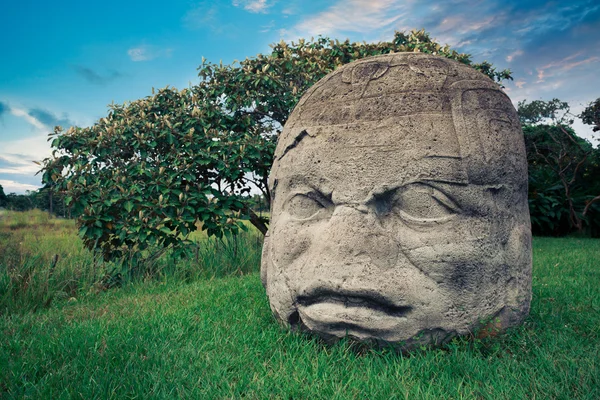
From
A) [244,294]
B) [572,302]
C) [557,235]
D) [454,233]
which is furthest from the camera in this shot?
[557,235]

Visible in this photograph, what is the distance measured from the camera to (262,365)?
2.86m

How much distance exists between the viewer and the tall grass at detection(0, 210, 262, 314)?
5.00 m

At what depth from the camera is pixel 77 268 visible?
5676mm

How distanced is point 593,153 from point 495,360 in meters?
11.2

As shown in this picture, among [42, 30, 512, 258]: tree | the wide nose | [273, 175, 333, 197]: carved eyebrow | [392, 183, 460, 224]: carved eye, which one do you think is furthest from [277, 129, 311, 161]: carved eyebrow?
[42, 30, 512, 258]: tree

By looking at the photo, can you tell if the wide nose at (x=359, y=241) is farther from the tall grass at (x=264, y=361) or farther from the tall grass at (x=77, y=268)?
the tall grass at (x=77, y=268)

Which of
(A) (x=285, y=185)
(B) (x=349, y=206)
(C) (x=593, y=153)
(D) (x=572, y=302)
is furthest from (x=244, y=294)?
(C) (x=593, y=153)

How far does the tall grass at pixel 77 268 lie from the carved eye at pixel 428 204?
389 cm

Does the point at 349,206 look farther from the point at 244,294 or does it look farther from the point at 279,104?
the point at 279,104

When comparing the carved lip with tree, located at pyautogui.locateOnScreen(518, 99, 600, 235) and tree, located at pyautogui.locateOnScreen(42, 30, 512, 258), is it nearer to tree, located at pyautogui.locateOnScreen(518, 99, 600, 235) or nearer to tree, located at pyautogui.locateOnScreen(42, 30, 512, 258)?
tree, located at pyautogui.locateOnScreen(42, 30, 512, 258)

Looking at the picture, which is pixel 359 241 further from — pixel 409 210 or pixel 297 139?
pixel 297 139

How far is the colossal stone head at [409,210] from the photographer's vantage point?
2.81 meters

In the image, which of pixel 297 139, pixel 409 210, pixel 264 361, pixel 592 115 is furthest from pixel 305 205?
pixel 592 115

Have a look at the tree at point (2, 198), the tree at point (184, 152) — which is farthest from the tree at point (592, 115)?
the tree at point (2, 198)
